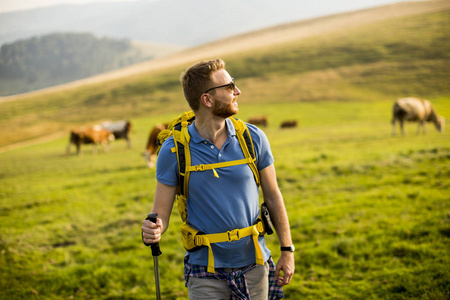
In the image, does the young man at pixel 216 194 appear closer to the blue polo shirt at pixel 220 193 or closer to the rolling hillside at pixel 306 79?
the blue polo shirt at pixel 220 193

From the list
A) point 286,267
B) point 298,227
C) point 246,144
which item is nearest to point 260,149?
point 246,144

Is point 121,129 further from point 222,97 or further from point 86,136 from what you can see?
point 222,97

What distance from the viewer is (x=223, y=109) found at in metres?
3.19

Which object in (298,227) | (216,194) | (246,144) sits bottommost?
(298,227)

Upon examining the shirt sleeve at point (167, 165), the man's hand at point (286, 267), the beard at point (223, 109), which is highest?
the beard at point (223, 109)

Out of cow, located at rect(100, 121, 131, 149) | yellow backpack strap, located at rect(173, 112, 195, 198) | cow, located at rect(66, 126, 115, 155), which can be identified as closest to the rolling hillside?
cow, located at rect(100, 121, 131, 149)

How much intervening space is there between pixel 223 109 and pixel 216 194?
0.76m

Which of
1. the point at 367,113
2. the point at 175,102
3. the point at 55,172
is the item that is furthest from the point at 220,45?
the point at 55,172

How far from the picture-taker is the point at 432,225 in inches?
291

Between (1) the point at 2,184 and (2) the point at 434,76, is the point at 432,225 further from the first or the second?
(2) the point at 434,76

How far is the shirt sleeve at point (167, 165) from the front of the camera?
3.20m

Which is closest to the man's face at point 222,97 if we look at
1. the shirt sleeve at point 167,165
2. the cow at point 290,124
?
the shirt sleeve at point 167,165

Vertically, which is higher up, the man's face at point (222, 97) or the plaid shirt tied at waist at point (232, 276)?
the man's face at point (222, 97)

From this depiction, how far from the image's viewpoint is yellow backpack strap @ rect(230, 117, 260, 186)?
3.22 m
